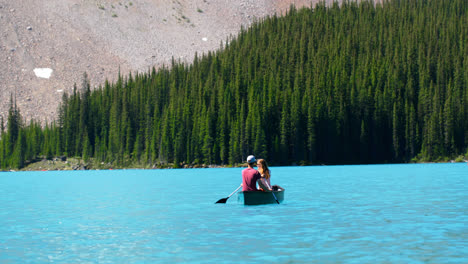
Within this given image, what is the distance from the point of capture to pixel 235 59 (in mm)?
171625

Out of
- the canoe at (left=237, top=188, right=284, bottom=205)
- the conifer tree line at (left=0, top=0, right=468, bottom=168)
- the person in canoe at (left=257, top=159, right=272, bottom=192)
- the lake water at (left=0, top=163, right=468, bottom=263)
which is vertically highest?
the conifer tree line at (left=0, top=0, right=468, bottom=168)

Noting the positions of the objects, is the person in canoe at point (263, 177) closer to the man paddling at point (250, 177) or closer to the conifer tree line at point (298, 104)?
the man paddling at point (250, 177)

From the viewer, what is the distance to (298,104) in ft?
427

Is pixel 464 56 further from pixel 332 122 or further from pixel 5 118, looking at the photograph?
pixel 5 118

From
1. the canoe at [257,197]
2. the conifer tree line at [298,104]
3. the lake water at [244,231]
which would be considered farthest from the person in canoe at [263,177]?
the conifer tree line at [298,104]

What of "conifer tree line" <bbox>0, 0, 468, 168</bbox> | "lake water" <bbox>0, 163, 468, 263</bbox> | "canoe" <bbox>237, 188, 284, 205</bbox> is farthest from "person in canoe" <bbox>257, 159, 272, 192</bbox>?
"conifer tree line" <bbox>0, 0, 468, 168</bbox>

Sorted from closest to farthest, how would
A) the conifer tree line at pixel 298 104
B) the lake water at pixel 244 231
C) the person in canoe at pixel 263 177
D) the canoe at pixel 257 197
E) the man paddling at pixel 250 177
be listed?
the lake water at pixel 244 231, the man paddling at pixel 250 177, the canoe at pixel 257 197, the person in canoe at pixel 263 177, the conifer tree line at pixel 298 104

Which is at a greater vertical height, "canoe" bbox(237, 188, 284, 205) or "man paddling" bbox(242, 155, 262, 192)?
"man paddling" bbox(242, 155, 262, 192)

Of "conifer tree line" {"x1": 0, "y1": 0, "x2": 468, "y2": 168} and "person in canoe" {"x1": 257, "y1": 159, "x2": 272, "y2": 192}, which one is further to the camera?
"conifer tree line" {"x1": 0, "y1": 0, "x2": 468, "y2": 168}

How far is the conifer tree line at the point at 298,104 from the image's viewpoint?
130 metres

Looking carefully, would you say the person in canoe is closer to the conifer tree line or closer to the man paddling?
the man paddling

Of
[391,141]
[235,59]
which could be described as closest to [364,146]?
[391,141]

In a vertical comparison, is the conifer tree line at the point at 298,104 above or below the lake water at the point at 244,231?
above

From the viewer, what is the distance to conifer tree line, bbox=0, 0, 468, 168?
13025 cm
